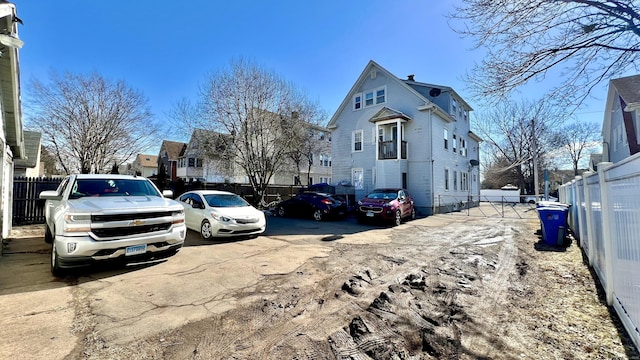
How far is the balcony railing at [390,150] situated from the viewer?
18.1 m

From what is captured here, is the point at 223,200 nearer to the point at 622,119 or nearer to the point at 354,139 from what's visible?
the point at 354,139

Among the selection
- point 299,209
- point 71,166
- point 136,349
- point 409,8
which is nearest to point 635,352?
point 136,349

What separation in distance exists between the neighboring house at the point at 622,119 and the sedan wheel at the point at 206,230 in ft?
58.1

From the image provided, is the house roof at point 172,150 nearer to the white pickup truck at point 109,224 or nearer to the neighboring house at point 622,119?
the white pickup truck at point 109,224

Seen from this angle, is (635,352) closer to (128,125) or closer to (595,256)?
(595,256)

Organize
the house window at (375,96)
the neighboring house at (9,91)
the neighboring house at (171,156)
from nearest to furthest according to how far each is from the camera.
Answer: the neighboring house at (9,91) → the house window at (375,96) → the neighboring house at (171,156)

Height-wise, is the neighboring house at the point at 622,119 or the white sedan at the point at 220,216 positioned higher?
the neighboring house at the point at 622,119

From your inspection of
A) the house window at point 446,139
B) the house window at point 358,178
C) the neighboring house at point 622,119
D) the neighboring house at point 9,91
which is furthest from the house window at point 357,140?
the neighboring house at point 9,91

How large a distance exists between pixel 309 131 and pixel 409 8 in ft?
57.7

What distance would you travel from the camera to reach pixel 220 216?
815 cm

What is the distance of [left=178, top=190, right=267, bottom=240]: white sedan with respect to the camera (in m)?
8.14

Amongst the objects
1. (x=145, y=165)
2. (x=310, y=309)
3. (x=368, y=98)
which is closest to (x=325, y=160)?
(x=368, y=98)

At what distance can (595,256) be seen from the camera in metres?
5.35

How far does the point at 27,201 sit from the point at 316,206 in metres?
12.7
